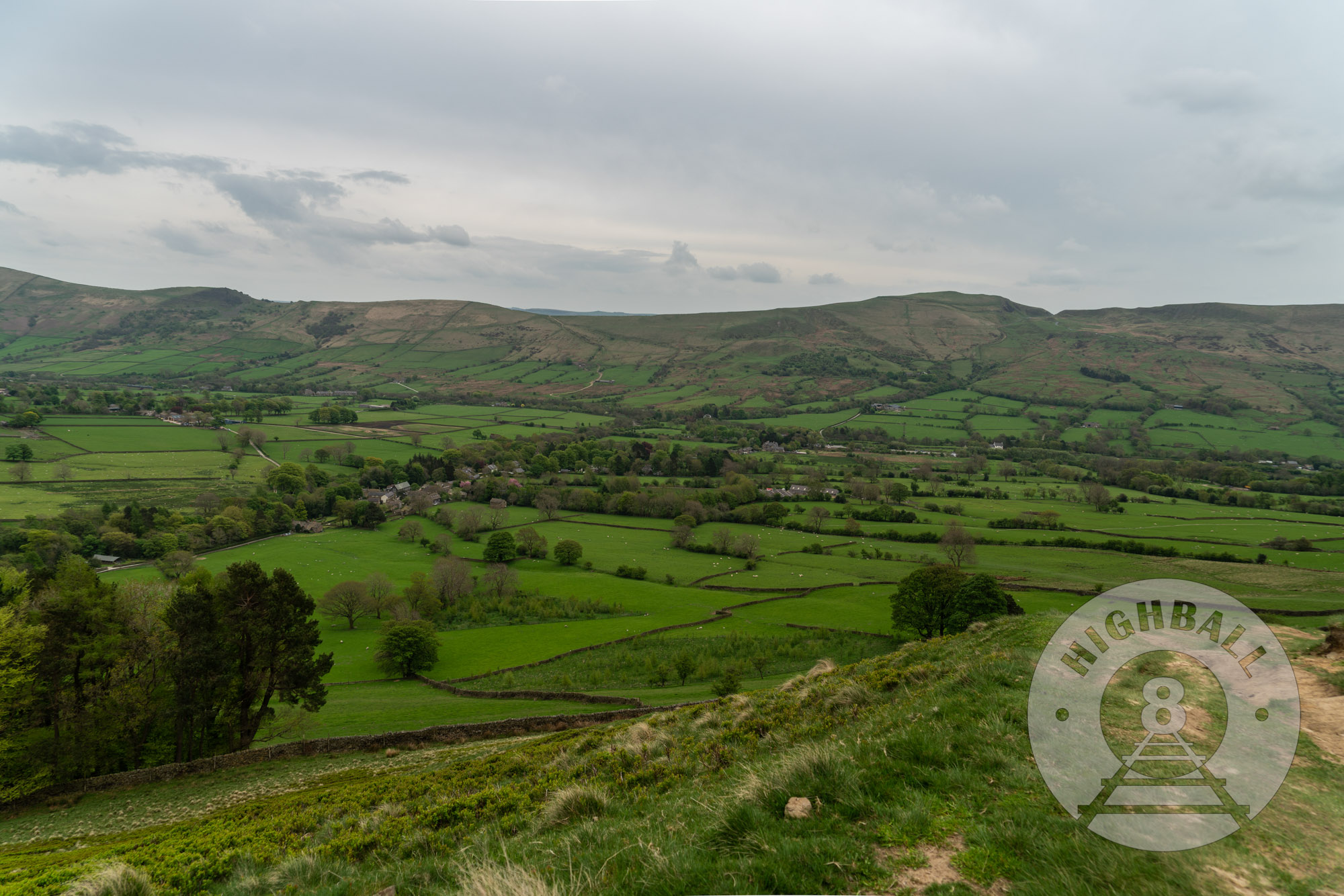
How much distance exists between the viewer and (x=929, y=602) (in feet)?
133

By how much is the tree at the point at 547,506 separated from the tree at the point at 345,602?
116ft

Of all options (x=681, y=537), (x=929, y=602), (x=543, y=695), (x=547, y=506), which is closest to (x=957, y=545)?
(x=929, y=602)

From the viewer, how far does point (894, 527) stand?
74688 millimetres

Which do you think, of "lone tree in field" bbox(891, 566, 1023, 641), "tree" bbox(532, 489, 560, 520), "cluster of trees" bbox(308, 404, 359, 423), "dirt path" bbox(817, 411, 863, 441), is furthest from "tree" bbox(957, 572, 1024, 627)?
"cluster of trees" bbox(308, 404, 359, 423)

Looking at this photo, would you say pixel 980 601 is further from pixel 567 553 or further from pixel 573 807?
pixel 567 553

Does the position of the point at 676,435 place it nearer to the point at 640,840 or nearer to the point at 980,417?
the point at 980,417

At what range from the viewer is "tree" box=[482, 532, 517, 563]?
67.1 metres

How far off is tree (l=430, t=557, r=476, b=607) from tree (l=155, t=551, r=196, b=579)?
2616cm

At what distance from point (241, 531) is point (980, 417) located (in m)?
173

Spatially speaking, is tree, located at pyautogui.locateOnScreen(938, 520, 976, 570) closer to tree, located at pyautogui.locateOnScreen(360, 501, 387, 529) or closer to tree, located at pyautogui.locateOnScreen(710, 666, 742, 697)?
tree, located at pyautogui.locateOnScreen(710, 666, 742, 697)

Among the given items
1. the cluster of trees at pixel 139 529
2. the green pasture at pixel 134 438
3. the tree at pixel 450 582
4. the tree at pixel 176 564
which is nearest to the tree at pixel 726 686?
the tree at pixel 450 582

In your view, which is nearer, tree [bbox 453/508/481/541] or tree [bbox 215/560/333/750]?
tree [bbox 215/560/333/750]

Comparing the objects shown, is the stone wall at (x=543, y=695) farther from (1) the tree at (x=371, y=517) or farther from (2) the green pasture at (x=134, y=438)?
(2) the green pasture at (x=134, y=438)

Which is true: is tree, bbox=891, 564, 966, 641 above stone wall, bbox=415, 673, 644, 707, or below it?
above
